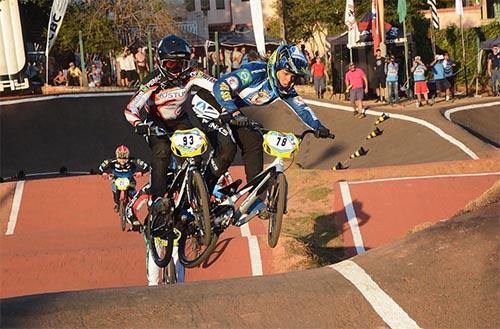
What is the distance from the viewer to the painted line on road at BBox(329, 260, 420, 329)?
20.6ft

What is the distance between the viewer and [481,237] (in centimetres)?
752

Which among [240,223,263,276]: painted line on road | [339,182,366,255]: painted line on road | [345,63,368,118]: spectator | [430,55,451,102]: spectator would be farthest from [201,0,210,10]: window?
[240,223,263,276]: painted line on road

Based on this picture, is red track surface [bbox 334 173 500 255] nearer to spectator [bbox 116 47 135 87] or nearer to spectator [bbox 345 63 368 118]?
spectator [bbox 345 63 368 118]

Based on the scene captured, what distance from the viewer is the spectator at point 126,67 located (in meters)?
32.7

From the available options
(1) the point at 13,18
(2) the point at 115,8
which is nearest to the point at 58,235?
Answer: (1) the point at 13,18

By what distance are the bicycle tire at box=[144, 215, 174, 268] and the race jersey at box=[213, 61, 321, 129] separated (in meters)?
1.56

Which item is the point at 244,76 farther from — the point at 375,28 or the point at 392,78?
the point at 375,28

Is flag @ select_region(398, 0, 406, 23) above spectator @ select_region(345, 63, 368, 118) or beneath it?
above

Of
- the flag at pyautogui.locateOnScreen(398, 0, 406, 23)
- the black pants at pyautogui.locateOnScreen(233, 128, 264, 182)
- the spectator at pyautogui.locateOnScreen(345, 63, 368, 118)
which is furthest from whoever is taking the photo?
the flag at pyautogui.locateOnScreen(398, 0, 406, 23)

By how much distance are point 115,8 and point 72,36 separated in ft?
12.8

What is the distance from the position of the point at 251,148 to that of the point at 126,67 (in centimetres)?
2461

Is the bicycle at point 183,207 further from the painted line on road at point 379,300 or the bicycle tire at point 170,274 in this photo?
the painted line on road at point 379,300

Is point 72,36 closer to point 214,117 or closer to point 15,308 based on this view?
point 214,117

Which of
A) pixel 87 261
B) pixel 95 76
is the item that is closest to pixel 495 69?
pixel 95 76
